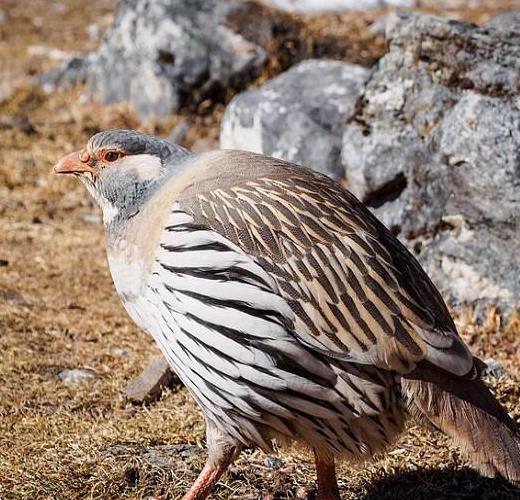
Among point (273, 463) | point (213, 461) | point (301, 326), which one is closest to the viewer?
point (301, 326)

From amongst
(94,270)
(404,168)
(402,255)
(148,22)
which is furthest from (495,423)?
(148,22)

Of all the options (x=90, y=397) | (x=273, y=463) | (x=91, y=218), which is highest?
(x=273, y=463)

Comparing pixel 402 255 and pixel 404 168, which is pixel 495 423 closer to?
pixel 402 255

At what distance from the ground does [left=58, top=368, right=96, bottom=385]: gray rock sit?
0.04 m

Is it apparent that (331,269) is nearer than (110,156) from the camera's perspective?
Yes

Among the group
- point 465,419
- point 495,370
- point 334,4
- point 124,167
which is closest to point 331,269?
point 465,419

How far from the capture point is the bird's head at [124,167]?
16.5 feet

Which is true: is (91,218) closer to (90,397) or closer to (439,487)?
(90,397)

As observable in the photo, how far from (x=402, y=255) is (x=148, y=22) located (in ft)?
29.7

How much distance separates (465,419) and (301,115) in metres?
5.17

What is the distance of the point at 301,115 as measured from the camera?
29.9ft

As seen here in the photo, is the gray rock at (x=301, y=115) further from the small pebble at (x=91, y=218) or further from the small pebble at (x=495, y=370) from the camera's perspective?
the small pebble at (x=495, y=370)

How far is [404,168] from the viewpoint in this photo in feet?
24.7

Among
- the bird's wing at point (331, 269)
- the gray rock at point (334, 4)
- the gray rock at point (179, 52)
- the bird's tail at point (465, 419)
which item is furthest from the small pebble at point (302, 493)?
the gray rock at point (334, 4)
